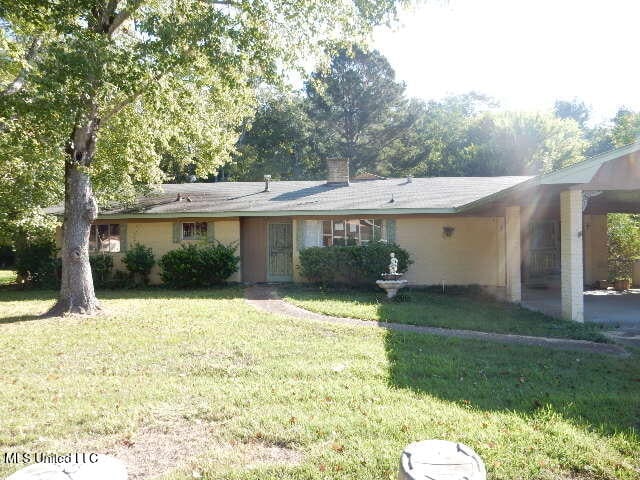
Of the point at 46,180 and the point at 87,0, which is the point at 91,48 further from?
the point at 46,180

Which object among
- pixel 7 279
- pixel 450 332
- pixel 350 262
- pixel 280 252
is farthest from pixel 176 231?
pixel 450 332

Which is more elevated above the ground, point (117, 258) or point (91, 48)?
point (91, 48)

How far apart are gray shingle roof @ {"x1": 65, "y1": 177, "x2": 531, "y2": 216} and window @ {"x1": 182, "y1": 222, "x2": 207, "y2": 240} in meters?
0.63

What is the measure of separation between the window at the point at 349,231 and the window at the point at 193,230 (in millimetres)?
4070

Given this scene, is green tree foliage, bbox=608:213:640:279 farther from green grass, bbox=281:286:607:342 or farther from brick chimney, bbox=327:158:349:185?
brick chimney, bbox=327:158:349:185

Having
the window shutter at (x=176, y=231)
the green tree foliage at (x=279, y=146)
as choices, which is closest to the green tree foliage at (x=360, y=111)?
the green tree foliage at (x=279, y=146)

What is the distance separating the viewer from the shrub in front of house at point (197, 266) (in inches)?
593

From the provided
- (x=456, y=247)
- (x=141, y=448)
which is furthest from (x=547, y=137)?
(x=141, y=448)

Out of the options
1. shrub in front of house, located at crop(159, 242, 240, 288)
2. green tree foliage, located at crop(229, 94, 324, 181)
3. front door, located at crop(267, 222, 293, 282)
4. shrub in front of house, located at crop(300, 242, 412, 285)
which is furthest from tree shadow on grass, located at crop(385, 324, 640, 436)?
green tree foliage, located at crop(229, 94, 324, 181)

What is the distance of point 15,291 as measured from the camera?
1569 cm

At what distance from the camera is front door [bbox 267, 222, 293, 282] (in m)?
16.3

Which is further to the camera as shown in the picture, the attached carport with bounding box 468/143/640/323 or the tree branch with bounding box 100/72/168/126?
the tree branch with bounding box 100/72/168/126

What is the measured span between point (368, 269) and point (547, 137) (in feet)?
89.9

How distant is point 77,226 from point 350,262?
7.30m
